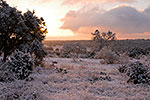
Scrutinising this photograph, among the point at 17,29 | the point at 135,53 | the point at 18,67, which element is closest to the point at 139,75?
the point at 18,67

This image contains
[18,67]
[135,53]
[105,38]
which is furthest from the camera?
[105,38]

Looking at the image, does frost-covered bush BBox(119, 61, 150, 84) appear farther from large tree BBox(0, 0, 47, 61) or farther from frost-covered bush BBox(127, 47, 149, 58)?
frost-covered bush BBox(127, 47, 149, 58)

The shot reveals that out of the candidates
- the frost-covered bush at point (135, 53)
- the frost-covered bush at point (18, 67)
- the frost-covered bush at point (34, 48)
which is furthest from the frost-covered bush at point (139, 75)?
the frost-covered bush at point (135, 53)

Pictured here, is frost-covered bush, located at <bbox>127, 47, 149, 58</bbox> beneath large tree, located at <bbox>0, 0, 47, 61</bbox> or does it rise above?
beneath

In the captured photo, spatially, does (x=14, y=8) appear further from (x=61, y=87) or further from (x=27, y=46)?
(x=61, y=87)

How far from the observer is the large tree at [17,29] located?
12.4m

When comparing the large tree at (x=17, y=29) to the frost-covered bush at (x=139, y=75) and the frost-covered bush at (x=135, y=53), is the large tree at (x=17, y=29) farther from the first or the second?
the frost-covered bush at (x=135, y=53)

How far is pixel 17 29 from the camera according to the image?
40.8ft

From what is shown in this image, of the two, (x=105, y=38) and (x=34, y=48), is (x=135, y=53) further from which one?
(x=34, y=48)

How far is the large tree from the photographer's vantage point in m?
12.4

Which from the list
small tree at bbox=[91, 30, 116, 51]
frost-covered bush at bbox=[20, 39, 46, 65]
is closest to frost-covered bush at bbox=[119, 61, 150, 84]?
frost-covered bush at bbox=[20, 39, 46, 65]

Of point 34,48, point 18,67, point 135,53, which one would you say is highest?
point 34,48

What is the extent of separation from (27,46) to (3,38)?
2067 mm

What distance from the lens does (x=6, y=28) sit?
1256 cm
